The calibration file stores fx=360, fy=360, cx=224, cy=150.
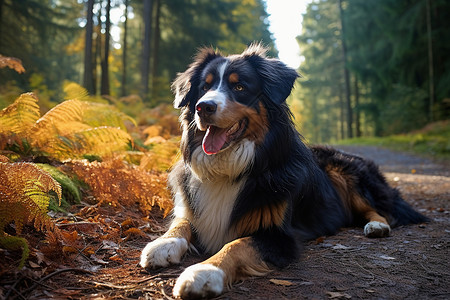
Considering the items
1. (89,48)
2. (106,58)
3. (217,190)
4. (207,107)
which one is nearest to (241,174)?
(217,190)

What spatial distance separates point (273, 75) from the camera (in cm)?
380

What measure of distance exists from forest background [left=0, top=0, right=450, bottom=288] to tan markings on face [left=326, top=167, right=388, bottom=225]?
141cm

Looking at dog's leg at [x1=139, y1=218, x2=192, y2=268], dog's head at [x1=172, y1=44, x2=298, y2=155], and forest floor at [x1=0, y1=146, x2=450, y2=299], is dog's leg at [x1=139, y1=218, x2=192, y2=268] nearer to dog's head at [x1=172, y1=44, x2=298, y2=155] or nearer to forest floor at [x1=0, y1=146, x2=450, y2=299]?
forest floor at [x1=0, y1=146, x2=450, y2=299]

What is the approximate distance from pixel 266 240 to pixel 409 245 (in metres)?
1.77

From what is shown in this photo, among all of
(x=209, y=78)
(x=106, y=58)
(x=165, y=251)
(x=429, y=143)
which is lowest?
(x=165, y=251)

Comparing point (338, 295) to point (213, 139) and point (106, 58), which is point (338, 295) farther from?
point (106, 58)

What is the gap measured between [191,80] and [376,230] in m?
2.79

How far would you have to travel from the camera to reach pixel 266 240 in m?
3.17

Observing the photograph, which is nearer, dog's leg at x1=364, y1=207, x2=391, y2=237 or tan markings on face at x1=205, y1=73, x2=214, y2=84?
tan markings on face at x1=205, y1=73, x2=214, y2=84

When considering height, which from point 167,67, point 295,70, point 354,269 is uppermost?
point 167,67

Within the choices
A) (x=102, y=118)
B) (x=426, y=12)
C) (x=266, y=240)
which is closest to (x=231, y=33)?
(x=426, y=12)

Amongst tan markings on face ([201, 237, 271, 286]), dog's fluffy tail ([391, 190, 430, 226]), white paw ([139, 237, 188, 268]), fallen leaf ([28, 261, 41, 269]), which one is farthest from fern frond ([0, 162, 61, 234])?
dog's fluffy tail ([391, 190, 430, 226])

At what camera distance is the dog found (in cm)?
309

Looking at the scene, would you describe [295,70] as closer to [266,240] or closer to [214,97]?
[214,97]
